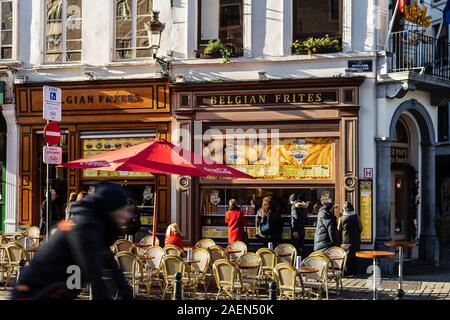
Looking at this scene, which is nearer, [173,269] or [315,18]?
[173,269]

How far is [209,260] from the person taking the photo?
12852 millimetres

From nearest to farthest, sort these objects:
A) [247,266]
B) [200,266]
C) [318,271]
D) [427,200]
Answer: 1. [318,271]
2. [247,266]
3. [200,266]
4. [427,200]

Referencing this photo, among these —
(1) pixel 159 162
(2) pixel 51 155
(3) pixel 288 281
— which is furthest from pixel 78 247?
(2) pixel 51 155

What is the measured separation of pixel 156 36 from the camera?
17516mm

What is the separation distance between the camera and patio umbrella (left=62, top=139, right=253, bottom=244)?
12703mm

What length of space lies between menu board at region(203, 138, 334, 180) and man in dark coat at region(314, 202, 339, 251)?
1654 millimetres

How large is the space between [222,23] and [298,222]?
531cm

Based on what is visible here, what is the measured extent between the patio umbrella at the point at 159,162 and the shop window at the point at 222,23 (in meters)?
4.81

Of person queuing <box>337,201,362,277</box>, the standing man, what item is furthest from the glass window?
the standing man

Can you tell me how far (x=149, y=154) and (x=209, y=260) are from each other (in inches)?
86.5

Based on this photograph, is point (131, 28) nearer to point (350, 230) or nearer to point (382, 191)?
point (382, 191)

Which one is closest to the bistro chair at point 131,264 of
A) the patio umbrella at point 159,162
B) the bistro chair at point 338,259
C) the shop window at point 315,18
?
the patio umbrella at point 159,162

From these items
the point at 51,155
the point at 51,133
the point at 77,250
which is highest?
the point at 51,133

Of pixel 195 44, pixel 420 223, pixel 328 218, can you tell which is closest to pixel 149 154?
pixel 328 218
